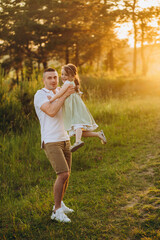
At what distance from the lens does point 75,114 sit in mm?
3607

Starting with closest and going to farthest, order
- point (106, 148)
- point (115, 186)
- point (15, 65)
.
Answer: point (115, 186) → point (106, 148) → point (15, 65)

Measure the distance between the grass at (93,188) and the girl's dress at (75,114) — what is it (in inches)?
53.5

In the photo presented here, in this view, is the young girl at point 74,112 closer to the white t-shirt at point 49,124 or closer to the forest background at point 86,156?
the white t-shirt at point 49,124

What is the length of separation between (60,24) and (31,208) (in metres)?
19.4

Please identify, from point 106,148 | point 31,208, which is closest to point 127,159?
point 106,148

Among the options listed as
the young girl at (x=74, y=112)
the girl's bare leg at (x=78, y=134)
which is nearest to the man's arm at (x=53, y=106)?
the young girl at (x=74, y=112)

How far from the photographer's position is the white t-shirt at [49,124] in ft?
10.8

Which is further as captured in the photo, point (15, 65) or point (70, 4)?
point (15, 65)

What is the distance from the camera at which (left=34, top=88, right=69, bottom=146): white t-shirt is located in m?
3.30

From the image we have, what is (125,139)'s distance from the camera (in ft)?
25.1

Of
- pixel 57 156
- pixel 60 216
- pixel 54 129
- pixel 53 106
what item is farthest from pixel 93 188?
pixel 53 106

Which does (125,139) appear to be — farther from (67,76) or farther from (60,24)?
(60,24)

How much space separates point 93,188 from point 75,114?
75.7 inches

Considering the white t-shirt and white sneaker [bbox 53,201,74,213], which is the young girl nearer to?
the white t-shirt
